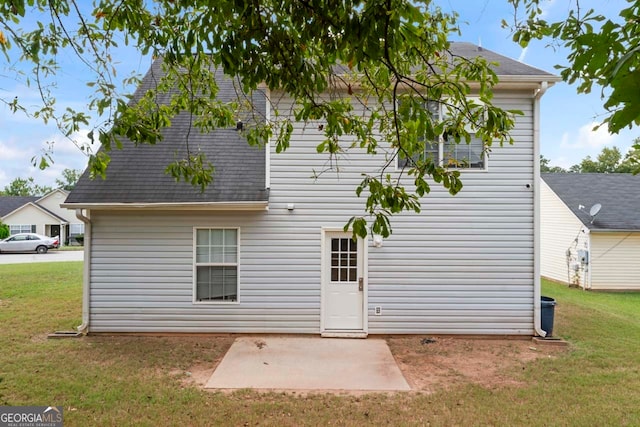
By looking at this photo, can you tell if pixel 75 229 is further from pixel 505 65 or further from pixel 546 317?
pixel 546 317

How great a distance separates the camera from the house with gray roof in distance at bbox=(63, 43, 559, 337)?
6.18 meters

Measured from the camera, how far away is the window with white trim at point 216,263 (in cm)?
628

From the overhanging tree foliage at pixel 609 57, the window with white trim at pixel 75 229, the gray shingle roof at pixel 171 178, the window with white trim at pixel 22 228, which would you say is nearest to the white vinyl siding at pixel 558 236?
the gray shingle roof at pixel 171 178

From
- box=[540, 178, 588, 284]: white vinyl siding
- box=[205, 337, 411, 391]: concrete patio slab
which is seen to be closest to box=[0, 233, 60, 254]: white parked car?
box=[205, 337, 411, 391]: concrete patio slab

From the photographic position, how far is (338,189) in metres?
6.27

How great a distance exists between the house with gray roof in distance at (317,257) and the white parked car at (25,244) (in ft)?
74.8

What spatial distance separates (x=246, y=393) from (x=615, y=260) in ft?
42.8

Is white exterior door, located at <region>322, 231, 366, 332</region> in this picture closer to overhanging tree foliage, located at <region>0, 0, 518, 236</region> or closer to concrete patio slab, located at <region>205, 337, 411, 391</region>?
concrete patio slab, located at <region>205, 337, 411, 391</region>

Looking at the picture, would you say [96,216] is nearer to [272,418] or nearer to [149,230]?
[149,230]

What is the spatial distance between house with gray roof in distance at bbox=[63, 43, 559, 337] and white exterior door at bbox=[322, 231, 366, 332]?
19 millimetres

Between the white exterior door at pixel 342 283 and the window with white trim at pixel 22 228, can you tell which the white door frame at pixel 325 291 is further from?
the window with white trim at pixel 22 228

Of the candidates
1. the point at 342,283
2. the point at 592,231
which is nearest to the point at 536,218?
the point at 342,283

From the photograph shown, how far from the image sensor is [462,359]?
5258 mm

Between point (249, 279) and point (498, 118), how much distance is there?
5006 millimetres
